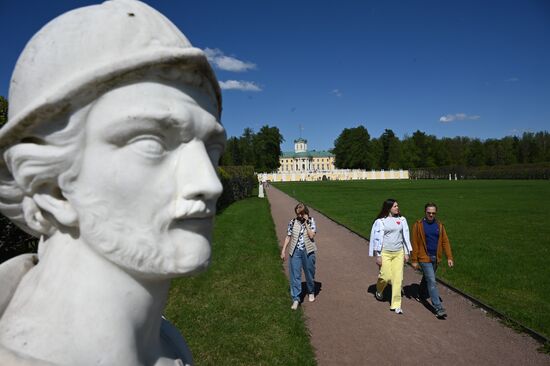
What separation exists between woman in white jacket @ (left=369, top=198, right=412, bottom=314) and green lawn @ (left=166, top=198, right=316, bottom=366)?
6.36 ft

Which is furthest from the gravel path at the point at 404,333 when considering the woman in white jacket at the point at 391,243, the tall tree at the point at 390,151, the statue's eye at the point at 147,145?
the tall tree at the point at 390,151

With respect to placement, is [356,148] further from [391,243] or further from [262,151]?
[391,243]

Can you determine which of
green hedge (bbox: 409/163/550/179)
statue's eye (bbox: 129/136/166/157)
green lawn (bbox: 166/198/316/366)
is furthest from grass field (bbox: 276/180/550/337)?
green hedge (bbox: 409/163/550/179)

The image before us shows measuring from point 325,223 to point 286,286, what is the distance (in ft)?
32.5

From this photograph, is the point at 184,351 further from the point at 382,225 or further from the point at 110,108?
the point at 382,225

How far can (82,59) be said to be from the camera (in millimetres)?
1174

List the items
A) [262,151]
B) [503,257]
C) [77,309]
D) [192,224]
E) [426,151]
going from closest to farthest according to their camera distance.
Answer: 1. [77,309]
2. [192,224]
3. [503,257]
4. [262,151]
5. [426,151]

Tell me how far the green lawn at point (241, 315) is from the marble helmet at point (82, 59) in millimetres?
4772

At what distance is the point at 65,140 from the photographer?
3.91 feet

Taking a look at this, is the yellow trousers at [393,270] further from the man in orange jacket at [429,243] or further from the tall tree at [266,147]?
the tall tree at [266,147]

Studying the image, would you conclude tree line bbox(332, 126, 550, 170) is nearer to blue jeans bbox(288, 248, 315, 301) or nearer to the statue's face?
blue jeans bbox(288, 248, 315, 301)

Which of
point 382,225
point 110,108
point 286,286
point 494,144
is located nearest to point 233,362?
point 286,286

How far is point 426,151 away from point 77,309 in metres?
104

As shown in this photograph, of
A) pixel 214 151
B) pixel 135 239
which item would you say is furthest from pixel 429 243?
pixel 135 239
